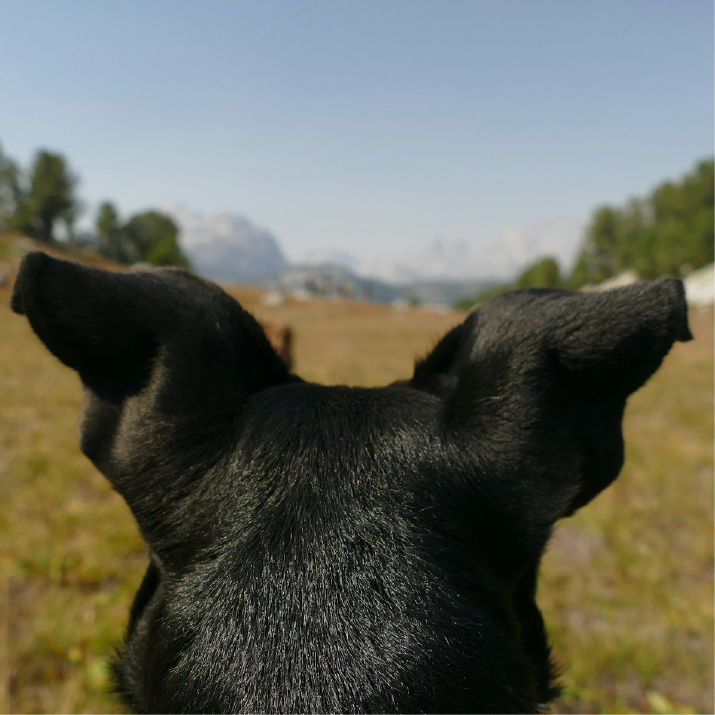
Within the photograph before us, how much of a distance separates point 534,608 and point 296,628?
0.73m

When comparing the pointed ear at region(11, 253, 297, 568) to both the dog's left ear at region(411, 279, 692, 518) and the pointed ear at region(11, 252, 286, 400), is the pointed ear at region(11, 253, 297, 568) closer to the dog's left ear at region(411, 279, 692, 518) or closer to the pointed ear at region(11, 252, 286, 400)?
the pointed ear at region(11, 252, 286, 400)

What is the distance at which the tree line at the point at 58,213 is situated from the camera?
45.1 metres

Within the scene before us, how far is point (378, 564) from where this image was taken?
925 mm

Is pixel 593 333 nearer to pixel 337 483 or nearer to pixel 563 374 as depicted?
pixel 563 374

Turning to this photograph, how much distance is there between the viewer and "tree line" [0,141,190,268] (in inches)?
1774

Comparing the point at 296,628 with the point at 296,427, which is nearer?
the point at 296,628

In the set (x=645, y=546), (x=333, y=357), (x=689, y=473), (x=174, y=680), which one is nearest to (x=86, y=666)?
(x=174, y=680)

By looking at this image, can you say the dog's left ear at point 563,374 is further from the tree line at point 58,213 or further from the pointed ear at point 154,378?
the tree line at point 58,213

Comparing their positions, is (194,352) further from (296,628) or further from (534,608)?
(534,608)

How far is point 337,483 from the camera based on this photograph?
99 centimetres

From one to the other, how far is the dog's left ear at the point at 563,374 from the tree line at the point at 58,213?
152ft

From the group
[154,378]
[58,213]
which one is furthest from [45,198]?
[154,378]

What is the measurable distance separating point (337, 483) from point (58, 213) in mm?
60934

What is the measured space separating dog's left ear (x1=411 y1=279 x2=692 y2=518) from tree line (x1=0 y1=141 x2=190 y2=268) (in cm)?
4638
